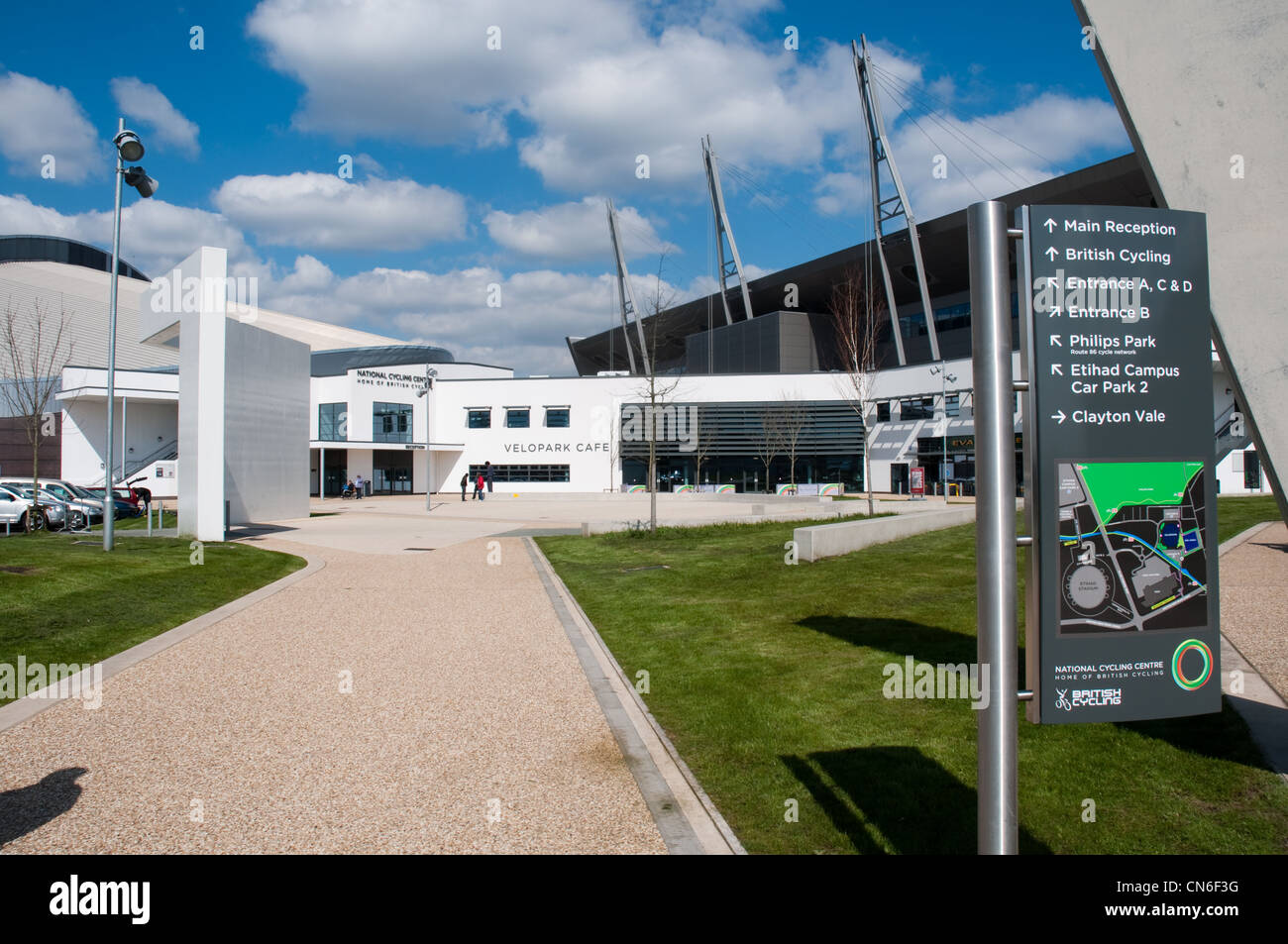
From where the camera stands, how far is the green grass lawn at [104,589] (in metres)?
9.28

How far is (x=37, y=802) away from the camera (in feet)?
16.4

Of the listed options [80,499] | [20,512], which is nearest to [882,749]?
[20,512]

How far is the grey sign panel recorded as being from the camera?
3.51 meters

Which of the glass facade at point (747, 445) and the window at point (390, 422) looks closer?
the glass facade at point (747, 445)

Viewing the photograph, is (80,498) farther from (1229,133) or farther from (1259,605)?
(1229,133)

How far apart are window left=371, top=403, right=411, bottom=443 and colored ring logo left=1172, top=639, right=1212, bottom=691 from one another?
5691cm

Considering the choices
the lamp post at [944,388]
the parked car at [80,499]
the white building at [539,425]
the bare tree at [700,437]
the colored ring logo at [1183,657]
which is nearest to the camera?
the colored ring logo at [1183,657]

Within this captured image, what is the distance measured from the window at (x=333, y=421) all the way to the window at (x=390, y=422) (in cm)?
193

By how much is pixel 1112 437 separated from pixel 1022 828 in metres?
2.23

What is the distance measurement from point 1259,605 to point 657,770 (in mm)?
8827

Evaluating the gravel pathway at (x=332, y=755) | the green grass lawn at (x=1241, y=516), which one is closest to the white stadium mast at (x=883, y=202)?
the green grass lawn at (x=1241, y=516)

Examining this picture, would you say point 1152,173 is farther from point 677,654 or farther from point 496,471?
point 496,471

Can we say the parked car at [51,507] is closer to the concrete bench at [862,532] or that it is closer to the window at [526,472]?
the concrete bench at [862,532]
